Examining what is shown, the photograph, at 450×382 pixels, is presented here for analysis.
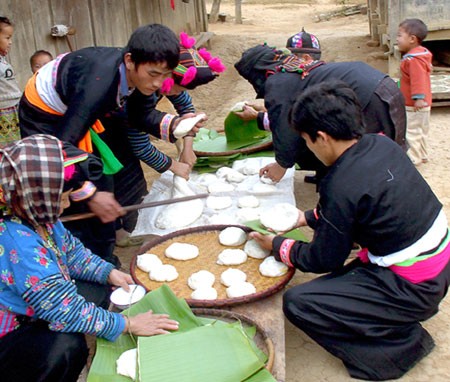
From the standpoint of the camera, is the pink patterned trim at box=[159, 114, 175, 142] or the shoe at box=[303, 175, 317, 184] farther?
the shoe at box=[303, 175, 317, 184]

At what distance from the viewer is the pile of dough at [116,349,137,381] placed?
6.14ft

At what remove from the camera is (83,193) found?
2463mm

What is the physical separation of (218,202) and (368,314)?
1309 millimetres

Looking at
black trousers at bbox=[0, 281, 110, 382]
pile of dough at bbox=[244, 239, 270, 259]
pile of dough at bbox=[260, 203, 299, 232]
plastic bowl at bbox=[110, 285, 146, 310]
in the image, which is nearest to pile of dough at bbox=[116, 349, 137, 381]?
black trousers at bbox=[0, 281, 110, 382]

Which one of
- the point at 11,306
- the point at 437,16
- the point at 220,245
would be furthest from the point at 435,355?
the point at 437,16

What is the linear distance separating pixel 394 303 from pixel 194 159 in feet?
6.04

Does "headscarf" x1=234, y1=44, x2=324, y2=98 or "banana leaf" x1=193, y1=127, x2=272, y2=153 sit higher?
"headscarf" x1=234, y1=44, x2=324, y2=98

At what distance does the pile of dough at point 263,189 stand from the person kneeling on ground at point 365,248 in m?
1.03

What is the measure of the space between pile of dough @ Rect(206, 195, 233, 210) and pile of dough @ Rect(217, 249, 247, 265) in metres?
0.66

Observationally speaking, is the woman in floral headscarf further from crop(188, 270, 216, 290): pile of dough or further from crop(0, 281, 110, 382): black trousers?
crop(188, 270, 216, 290): pile of dough

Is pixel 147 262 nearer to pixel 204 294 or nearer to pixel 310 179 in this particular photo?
pixel 204 294

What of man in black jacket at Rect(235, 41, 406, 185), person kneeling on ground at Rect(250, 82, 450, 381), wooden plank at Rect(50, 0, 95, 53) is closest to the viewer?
person kneeling on ground at Rect(250, 82, 450, 381)

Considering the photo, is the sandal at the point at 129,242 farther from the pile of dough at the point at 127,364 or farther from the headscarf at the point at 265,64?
the pile of dough at the point at 127,364

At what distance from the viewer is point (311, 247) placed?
2.35 meters
